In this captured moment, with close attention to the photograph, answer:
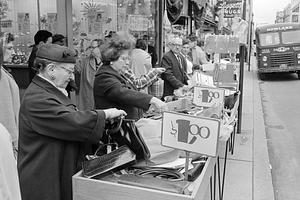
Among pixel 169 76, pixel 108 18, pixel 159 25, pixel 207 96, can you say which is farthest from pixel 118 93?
pixel 159 25

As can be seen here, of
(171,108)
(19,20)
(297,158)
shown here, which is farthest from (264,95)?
(171,108)

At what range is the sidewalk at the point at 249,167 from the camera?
15.1 feet

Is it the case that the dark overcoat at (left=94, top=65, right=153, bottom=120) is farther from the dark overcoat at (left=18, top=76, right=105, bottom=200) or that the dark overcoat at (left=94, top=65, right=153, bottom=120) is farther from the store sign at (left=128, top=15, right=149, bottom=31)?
the store sign at (left=128, top=15, right=149, bottom=31)

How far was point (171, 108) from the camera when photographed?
3459 mm

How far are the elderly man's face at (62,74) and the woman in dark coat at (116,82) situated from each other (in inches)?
35.6

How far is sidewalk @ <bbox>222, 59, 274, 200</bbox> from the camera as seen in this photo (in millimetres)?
4602

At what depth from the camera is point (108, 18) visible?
26.5ft

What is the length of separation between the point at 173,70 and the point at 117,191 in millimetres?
4257

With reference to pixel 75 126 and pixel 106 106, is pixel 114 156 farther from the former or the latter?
pixel 106 106

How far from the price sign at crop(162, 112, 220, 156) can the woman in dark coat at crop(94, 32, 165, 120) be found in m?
0.91

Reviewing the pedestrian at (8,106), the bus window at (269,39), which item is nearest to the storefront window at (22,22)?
the pedestrian at (8,106)

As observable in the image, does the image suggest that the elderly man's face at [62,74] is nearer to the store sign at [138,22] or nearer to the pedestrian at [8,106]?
the pedestrian at [8,106]

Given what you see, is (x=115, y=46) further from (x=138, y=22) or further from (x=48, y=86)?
(x=138, y=22)

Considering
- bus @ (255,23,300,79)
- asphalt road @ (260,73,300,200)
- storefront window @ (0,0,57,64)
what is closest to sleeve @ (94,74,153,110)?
asphalt road @ (260,73,300,200)
